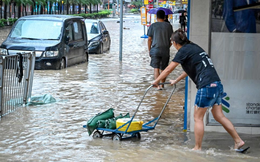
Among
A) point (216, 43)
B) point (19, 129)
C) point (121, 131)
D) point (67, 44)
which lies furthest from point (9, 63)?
point (67, 44)

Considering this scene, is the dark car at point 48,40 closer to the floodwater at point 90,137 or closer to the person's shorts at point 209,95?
the floodwater at point 90,137

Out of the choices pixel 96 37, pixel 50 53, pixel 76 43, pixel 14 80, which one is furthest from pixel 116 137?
A: pixel 96 37

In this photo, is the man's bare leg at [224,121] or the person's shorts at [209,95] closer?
the person's shorts at [209,95]

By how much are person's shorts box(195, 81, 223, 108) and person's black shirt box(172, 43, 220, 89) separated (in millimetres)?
52

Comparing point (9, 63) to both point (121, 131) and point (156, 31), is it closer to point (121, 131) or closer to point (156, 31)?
point (121, 131)

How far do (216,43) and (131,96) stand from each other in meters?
3.99

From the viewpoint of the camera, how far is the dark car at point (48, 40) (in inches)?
583

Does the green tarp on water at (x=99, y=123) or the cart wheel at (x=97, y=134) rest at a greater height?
the green tarp on water at (x=99, y=123)

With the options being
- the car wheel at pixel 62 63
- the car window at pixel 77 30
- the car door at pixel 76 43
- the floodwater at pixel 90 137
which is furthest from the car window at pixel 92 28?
the floodwater at pixel 90 137

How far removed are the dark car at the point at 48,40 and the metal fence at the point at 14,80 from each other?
507 cm

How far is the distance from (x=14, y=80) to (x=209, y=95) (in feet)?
14.2

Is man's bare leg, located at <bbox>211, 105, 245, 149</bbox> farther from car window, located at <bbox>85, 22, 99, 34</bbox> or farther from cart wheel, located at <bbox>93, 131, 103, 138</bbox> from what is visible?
car window, located at <bbox>85, 22, 99, 34</bbox>

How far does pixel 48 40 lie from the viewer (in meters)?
15.3

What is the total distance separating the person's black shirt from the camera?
242 inches
